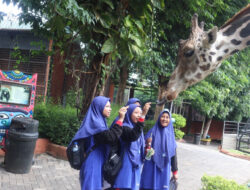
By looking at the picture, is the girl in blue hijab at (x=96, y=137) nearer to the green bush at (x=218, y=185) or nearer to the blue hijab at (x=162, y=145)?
the blue hijab at (x=162, y=145)

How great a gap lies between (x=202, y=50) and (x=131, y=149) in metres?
1.58

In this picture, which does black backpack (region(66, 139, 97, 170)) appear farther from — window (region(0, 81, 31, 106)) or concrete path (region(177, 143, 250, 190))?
concrete path (region(177, 143, 250, 190))

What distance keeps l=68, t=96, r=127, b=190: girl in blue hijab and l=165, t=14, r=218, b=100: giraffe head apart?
3.04ft

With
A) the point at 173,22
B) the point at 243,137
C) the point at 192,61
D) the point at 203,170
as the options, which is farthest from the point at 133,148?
the point at 243,137

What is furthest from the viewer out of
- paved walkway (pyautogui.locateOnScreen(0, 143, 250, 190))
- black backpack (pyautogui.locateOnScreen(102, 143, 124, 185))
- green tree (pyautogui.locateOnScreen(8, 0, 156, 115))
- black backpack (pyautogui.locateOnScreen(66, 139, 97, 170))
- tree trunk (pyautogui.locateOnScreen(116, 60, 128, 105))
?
tree trunk (pyautogui.locateOnScreen(116, 60, 128, 105))

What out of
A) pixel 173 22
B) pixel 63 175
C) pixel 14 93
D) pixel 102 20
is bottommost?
pixel 63 175

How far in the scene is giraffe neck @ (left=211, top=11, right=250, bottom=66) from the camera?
11.9ft

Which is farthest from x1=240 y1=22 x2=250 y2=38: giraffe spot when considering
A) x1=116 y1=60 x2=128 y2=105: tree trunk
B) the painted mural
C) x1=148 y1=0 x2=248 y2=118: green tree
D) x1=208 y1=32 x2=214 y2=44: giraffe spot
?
x1=116 y1=60 x2=128 y2=105: tree trunk

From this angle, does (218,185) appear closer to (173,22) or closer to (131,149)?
(131,149)

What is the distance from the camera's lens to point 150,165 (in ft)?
12.3

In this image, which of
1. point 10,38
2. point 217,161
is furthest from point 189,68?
point 10,38

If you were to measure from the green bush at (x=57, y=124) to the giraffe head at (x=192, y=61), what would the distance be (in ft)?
10.9

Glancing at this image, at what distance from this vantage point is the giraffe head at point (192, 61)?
3428 millimetres

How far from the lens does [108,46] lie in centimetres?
432
